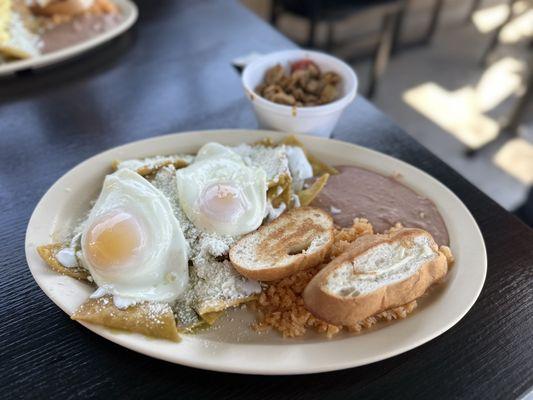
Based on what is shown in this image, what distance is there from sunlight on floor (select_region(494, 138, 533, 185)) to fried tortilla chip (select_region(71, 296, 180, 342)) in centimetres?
290

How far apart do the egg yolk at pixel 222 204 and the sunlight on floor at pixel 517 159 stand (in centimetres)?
261

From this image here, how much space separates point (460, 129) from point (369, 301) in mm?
2920

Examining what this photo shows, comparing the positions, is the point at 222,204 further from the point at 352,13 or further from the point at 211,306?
the point at 352,13

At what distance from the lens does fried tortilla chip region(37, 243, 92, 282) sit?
1148 millimetres

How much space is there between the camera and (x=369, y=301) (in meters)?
1.06

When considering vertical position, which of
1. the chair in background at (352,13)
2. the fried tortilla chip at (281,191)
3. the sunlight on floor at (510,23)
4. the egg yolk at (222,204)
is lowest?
the sunlight on floor at (510,23)

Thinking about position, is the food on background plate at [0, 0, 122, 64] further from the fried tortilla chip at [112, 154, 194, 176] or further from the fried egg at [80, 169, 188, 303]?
the fried egg at [80, 169, 188, 303]

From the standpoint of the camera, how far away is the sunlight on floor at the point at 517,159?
3.26m

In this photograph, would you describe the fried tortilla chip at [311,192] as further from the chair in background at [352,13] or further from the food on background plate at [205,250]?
the chair in background at [352,13]

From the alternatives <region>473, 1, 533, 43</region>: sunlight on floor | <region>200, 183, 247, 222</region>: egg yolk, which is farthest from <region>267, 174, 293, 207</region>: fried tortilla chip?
<region>473, 1, 533, 43</region>: sunlight on floor

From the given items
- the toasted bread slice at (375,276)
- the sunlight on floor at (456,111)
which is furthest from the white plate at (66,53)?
the sunlight on floor at (456,111)

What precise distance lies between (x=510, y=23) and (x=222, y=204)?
4918 millimetres

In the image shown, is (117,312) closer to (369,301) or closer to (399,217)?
(369,301)

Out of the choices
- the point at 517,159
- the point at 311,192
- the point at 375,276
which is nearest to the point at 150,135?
the point at 311,192
